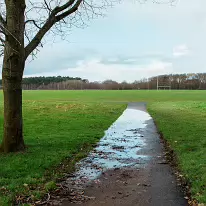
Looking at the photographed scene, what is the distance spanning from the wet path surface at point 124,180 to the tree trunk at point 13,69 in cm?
264

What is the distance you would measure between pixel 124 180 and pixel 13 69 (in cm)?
515

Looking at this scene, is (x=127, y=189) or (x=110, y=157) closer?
(x=127, y=189)

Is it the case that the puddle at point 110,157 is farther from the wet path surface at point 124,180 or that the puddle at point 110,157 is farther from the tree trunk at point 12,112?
the tree trunk at point 12,112

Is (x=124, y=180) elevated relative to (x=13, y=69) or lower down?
lower down

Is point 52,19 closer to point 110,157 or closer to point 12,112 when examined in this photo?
point 12,112

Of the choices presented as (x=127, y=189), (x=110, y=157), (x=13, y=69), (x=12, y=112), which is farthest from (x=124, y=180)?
(x=13, y=69)

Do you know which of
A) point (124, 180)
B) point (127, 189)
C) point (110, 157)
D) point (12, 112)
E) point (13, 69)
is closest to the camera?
point (127, 189)

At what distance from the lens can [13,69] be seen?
9.95 metres

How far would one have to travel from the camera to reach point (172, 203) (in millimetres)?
6062

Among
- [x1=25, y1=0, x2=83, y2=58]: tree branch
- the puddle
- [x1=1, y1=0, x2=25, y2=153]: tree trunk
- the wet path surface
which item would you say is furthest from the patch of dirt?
[x1=25, y1=0, x2=83, y2=58]: tree branch

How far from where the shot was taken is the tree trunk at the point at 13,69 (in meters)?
9.94

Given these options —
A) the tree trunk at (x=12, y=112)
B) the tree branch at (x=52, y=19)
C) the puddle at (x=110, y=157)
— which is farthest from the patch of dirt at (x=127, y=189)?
the tree branch at (x=52, y=19)

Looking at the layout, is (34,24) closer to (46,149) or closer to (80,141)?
(46,149)

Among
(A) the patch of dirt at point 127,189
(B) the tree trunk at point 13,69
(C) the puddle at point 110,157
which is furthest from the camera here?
(B) the tree trunk at point 13,69
